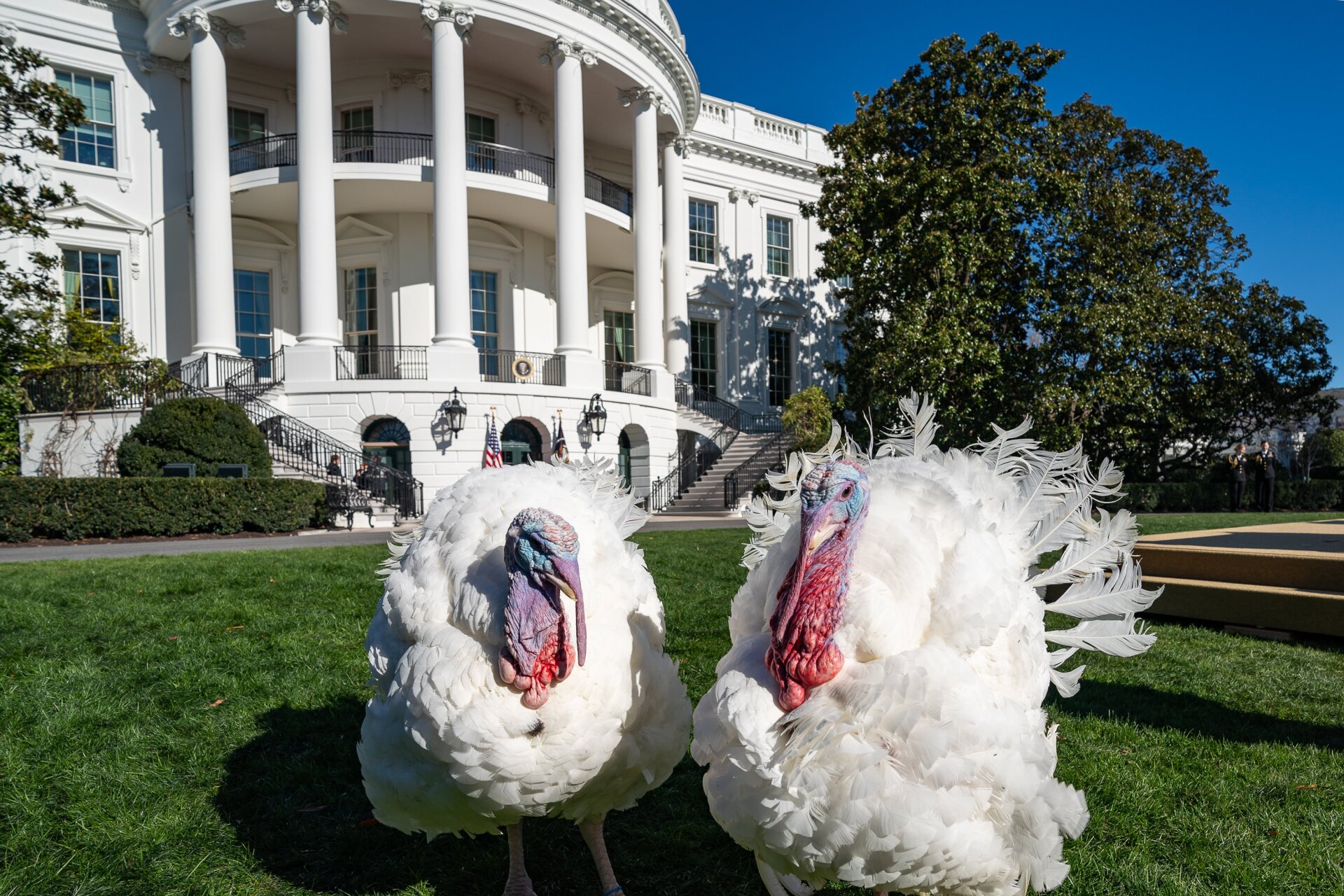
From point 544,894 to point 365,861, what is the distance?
760 millimetres

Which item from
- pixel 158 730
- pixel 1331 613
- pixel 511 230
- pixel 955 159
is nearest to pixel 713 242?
pixel 511 230

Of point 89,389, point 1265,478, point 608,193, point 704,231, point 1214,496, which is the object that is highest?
point 608,193

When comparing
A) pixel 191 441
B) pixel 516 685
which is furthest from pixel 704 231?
pixel 516 685

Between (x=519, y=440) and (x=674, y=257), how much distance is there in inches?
358

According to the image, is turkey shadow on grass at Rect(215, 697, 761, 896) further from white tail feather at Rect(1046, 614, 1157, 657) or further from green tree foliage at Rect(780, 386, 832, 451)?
green tree foliage at Rect(780, 386, 832, 451)

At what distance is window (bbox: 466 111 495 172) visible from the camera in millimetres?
22891

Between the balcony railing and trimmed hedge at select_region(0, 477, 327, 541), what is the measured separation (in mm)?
10352

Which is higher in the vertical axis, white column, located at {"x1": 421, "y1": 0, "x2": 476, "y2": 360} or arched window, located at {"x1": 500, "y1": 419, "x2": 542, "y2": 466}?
white column, located at {"x1": 421, "y1": 0, "x2": 476, "y2": 360}

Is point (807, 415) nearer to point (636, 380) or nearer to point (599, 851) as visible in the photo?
point (636, 380)

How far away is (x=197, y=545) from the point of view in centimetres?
1230

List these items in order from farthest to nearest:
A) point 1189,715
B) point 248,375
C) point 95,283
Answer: point 95,283 → point 248,375 → point 1189,715

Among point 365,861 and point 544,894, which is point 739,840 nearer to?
point 544,894

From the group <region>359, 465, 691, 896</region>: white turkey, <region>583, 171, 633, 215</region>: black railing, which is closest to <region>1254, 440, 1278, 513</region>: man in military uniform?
<region>583, 171, 633, 215</region>: black railing

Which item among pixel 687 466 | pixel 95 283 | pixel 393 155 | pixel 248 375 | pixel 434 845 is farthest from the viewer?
pixel 687 466
